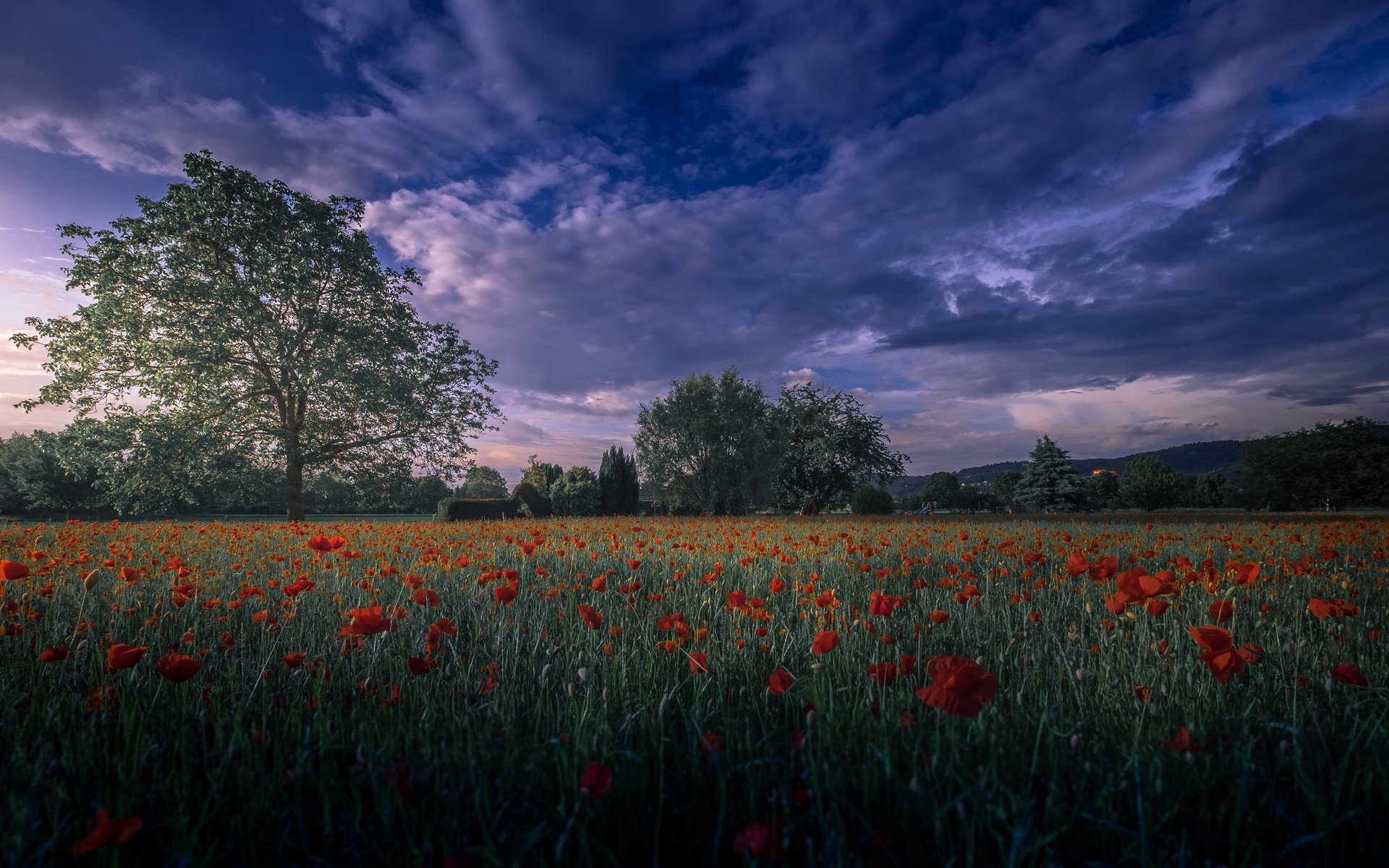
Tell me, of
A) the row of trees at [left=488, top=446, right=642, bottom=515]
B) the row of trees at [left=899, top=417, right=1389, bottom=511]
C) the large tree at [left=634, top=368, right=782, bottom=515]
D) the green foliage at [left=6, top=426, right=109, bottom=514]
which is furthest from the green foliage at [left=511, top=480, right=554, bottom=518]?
the row of trees at [left=899, top=417, right=1389, bottom=511]

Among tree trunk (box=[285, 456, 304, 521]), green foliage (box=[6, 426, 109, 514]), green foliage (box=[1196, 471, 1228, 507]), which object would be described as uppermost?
green foliage (box=[6, 426, 109, 514])

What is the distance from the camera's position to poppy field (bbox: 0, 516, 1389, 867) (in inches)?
54.8

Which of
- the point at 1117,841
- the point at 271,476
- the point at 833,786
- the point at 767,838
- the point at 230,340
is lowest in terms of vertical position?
the point at 1117,841

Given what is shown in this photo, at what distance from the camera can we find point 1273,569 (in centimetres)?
522

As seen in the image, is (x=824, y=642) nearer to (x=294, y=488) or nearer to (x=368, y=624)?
(x=368, y=624)

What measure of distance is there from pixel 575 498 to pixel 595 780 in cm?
2951

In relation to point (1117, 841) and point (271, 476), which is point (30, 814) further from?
point (271, 476)

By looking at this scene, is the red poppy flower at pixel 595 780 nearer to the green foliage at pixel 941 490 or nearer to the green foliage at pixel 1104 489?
the green foliage at pixel 1104 489

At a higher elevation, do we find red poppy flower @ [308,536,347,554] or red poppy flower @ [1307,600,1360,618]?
red poppy flower @ [308,536,347,554]

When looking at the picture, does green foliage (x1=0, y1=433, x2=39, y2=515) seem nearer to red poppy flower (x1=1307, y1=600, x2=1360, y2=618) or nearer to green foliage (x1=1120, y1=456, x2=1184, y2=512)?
red poppy flower (x1=1307, y1=600, x2=1360, y2=618)

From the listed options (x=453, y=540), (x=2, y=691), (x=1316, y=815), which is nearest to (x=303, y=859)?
(x=2, y=691)

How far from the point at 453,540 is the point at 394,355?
14.9m

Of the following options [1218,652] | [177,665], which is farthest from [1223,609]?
[177,665]

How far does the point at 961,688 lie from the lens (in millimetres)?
1396
